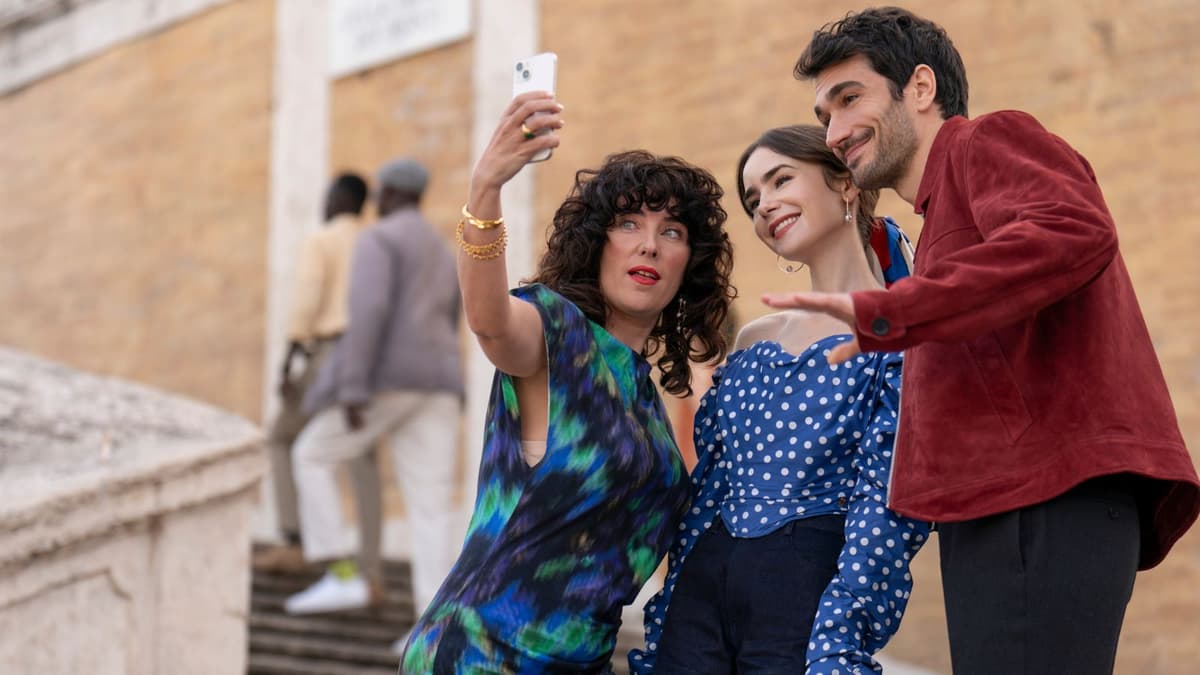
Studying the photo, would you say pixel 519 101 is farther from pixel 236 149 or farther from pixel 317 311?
pixel 236 149

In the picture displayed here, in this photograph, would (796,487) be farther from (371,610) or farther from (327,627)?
(371,610)

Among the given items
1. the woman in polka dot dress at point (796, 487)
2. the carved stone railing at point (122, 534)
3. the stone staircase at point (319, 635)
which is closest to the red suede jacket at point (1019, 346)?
the woman in polka dot dress at point (796, 487)

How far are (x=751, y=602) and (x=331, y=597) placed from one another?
4.25 m

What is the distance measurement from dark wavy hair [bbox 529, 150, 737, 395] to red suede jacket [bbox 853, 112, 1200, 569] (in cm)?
67

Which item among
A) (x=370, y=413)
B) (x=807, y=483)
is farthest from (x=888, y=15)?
(x=370, y=413)

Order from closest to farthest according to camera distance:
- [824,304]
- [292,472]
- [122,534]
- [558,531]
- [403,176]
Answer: [824,304]
[558,531]
[122,534]
[403,176]
[292,472]

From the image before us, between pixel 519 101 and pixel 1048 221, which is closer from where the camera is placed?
pixel 1048 221

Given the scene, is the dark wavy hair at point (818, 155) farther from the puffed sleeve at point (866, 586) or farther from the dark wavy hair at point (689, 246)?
the puffed sleeve at point (866, 586)

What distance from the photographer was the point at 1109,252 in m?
2.17

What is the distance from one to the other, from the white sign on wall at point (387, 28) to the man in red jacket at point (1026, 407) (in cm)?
738

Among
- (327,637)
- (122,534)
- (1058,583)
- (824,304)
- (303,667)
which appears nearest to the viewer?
(824,304)

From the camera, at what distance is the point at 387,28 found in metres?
9.91

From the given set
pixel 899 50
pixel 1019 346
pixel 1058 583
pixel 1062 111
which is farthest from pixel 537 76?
pixel 1062 111

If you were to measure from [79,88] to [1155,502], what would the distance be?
11637mm
